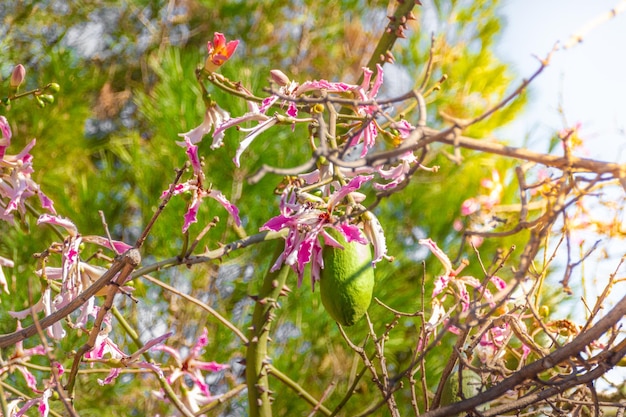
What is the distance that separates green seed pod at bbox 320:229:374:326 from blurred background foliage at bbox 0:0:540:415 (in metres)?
0.39

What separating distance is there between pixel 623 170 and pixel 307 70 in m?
1.73

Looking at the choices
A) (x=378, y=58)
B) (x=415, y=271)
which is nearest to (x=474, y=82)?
(x=415, y=271)

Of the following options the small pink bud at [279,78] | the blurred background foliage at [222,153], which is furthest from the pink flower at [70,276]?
the blurred background foliage at [222,153]

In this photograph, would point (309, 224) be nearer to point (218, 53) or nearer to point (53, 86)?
point (218, 53)

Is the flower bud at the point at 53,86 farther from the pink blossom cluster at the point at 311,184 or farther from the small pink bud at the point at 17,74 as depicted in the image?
the pink blossom cluster at the point at 311,184

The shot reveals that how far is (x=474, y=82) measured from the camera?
1.83 m

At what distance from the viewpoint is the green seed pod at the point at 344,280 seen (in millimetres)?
510

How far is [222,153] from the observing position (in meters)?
1.33

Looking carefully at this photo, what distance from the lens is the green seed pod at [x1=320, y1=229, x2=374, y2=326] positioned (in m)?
0.51

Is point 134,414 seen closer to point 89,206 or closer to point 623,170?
point 89,206

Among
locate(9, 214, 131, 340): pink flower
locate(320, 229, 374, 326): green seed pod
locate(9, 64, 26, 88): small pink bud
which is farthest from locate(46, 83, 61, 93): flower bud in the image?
locate(320, 229, 374, 326): green seed pod

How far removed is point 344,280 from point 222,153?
84cm

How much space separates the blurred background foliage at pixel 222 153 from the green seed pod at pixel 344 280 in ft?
1.28

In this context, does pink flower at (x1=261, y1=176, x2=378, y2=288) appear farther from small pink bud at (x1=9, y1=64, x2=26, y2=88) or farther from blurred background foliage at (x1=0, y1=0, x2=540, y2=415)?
blurred background foliage at (x1=0, y1=0, x2=540, y2=415)
